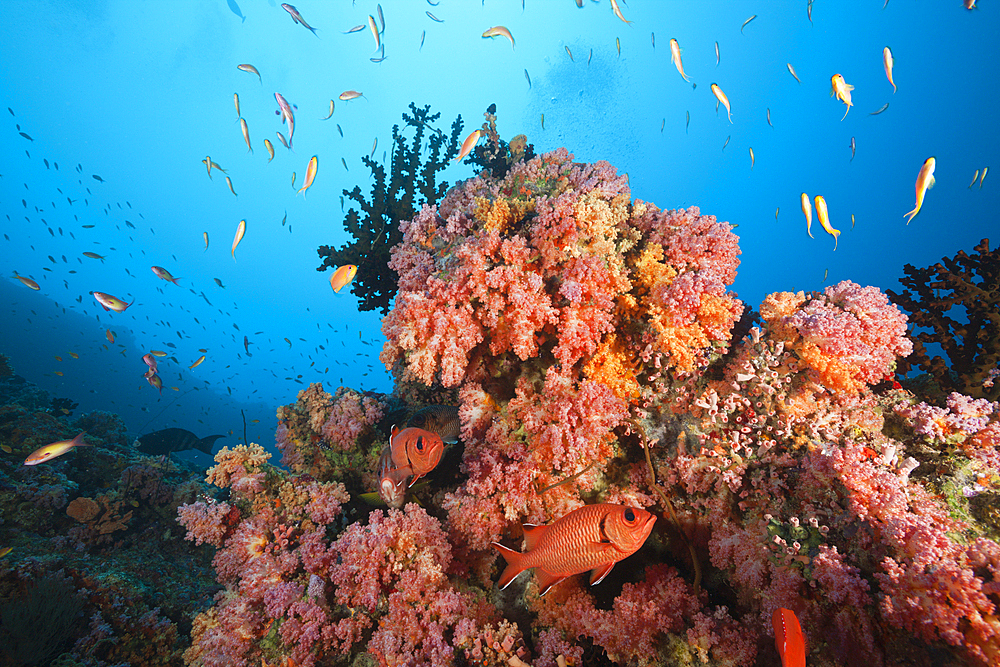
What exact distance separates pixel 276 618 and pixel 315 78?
134m

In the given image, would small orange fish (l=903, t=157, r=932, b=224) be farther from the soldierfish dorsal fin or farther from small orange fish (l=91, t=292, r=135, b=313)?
small orange fish (l=91, t=292, r=135, b=313)

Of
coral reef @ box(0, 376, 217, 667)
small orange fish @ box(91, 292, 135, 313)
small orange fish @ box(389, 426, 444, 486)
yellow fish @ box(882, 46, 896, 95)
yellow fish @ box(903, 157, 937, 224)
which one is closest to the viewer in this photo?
small orange fish @ box(389, 426, 444, 486)

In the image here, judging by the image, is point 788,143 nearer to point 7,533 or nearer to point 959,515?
point 959,515

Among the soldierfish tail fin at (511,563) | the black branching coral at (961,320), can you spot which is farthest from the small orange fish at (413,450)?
the black branching coral at (961,320)

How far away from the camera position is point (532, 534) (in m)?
2.26

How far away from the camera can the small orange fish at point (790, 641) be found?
5.79 feet

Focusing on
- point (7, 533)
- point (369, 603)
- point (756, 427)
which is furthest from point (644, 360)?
point (7, 533)

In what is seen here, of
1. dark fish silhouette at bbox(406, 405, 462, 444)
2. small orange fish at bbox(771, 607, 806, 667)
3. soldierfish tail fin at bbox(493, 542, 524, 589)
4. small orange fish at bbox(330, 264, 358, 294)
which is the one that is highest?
small orange fish at bbox(330, 264, 358, 294)

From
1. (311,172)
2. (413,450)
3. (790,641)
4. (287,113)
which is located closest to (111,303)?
(311,172)

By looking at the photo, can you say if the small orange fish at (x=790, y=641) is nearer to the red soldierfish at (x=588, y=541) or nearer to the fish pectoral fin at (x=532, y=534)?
the red soldierfish at (x=588, y=541)

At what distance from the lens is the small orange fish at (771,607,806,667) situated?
1766 millimetres

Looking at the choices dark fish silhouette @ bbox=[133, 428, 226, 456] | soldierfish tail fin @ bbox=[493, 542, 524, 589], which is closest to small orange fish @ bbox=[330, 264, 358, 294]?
soldierfish tail fin @ bbox=[493, 542, 524, 589]

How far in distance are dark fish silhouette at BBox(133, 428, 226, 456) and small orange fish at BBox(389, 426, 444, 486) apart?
1203 cm

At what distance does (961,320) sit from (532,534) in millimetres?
4366
